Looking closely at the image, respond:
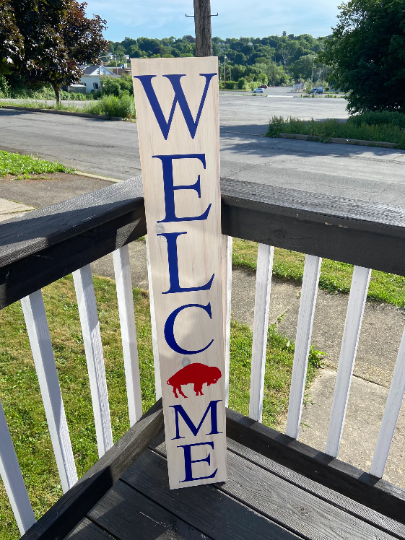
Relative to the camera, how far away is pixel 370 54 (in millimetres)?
15945

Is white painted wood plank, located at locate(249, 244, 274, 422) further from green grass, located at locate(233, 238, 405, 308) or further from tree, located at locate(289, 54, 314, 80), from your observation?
tree, located at locate(289, 54, 314, 80)

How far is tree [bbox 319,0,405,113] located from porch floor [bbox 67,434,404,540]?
55.0 ft

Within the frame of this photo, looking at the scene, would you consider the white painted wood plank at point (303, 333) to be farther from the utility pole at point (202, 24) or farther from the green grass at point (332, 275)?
the green grass at point (332, 275)

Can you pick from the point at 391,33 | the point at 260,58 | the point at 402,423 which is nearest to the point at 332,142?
the point at 391,33

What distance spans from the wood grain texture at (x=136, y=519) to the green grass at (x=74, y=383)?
551mm

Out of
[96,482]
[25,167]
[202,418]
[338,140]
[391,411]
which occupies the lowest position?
[338,140]

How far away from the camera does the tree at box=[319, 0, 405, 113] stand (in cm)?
1512

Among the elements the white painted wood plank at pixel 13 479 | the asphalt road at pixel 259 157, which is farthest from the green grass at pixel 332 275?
the asphalt road at pixel 259 157

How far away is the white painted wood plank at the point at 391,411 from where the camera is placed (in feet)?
4.42

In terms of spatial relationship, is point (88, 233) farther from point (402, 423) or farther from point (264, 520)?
point (402, 423)

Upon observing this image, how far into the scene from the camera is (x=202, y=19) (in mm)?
1418

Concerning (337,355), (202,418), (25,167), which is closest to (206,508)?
(202,418)

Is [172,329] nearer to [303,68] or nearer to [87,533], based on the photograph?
[87,533]

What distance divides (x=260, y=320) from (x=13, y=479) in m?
0.98
